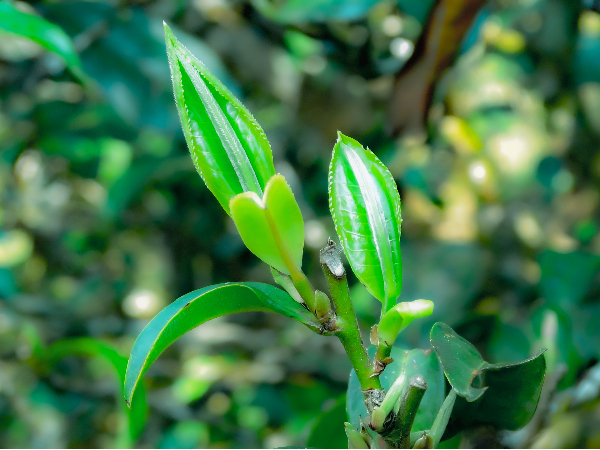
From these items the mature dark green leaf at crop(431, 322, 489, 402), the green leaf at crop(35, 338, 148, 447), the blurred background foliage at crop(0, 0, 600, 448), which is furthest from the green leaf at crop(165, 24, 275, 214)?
the blurred background foliage at crop(0, 0, 600, 448)

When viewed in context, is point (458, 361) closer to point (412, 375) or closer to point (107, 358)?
point (412, 375)

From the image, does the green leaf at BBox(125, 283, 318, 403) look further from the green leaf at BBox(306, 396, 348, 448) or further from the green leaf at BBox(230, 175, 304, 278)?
the green leaf at BBox(306, 396, 348, 448)

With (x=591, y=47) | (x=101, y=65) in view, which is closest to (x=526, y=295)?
(x=591, y=47)

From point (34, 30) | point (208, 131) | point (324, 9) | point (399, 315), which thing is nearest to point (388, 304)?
point (399, 315)

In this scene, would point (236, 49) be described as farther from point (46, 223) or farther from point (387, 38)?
point (46, 223)

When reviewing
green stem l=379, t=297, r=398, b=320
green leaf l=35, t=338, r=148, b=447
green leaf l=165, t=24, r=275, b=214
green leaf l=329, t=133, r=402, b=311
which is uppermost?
green leaf l=165, t=24, r=275, b=214
